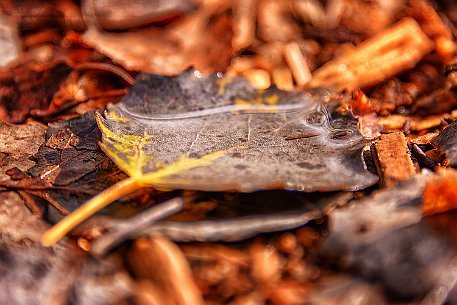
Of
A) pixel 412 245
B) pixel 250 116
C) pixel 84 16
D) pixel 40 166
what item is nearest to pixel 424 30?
pixel 250 116

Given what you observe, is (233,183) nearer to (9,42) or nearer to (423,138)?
(423,138)

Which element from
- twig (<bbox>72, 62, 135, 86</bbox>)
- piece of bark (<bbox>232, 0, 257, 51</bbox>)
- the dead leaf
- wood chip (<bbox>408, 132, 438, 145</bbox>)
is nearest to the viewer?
the dead leaf

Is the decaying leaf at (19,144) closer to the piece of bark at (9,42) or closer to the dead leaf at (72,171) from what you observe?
the dead leaf at (72,171)

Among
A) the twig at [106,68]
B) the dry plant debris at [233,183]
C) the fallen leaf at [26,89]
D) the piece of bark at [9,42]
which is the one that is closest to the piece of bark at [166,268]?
the dry plant debris at [233,183]

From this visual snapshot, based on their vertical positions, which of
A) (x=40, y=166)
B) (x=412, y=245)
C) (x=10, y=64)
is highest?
(x=412, y=245)

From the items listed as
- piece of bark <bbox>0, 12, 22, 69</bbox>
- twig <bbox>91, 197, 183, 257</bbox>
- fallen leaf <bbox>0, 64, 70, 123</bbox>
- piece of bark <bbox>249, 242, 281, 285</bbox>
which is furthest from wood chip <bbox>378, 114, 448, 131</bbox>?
piece of bark <bbox>0, 12, 22, 69</bbox>

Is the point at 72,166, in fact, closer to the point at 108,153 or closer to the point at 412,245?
the point at 108,153

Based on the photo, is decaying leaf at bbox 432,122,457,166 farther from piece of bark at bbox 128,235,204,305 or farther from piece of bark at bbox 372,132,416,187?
piece of bark at bbox 128,235,204,305
